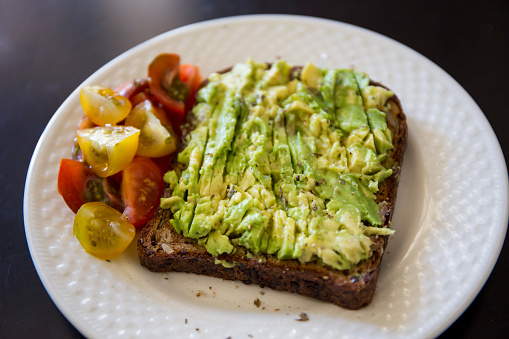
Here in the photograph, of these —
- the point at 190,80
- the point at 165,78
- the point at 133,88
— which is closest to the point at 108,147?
the point at 133,88

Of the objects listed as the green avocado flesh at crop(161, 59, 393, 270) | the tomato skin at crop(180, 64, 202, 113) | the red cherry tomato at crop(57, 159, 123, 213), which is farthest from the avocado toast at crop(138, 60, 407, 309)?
the red cherry tomato at crop(57, 159, 123, 213)

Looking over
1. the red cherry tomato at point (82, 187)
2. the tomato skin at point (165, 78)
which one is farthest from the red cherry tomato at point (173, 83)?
the red cherry tomato at point (82, 187)

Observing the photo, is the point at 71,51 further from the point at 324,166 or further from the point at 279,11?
the point at 324,166

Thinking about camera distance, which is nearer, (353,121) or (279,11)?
(353,121)

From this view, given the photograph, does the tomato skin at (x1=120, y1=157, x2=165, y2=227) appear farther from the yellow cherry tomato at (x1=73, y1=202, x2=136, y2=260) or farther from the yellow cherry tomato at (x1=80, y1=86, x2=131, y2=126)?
the yellow cherry tomato at (x1=80, y1=86, x2=131, y2=126)

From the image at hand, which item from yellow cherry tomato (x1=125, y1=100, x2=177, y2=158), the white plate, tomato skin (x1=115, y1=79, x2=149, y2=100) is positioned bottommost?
the white plate

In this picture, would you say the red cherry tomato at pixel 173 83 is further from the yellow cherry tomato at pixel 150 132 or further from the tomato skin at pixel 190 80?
the yellow cherry tomato at pixel 150 132

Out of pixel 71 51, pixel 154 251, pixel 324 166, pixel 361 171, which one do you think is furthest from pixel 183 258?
pixel 71 51
